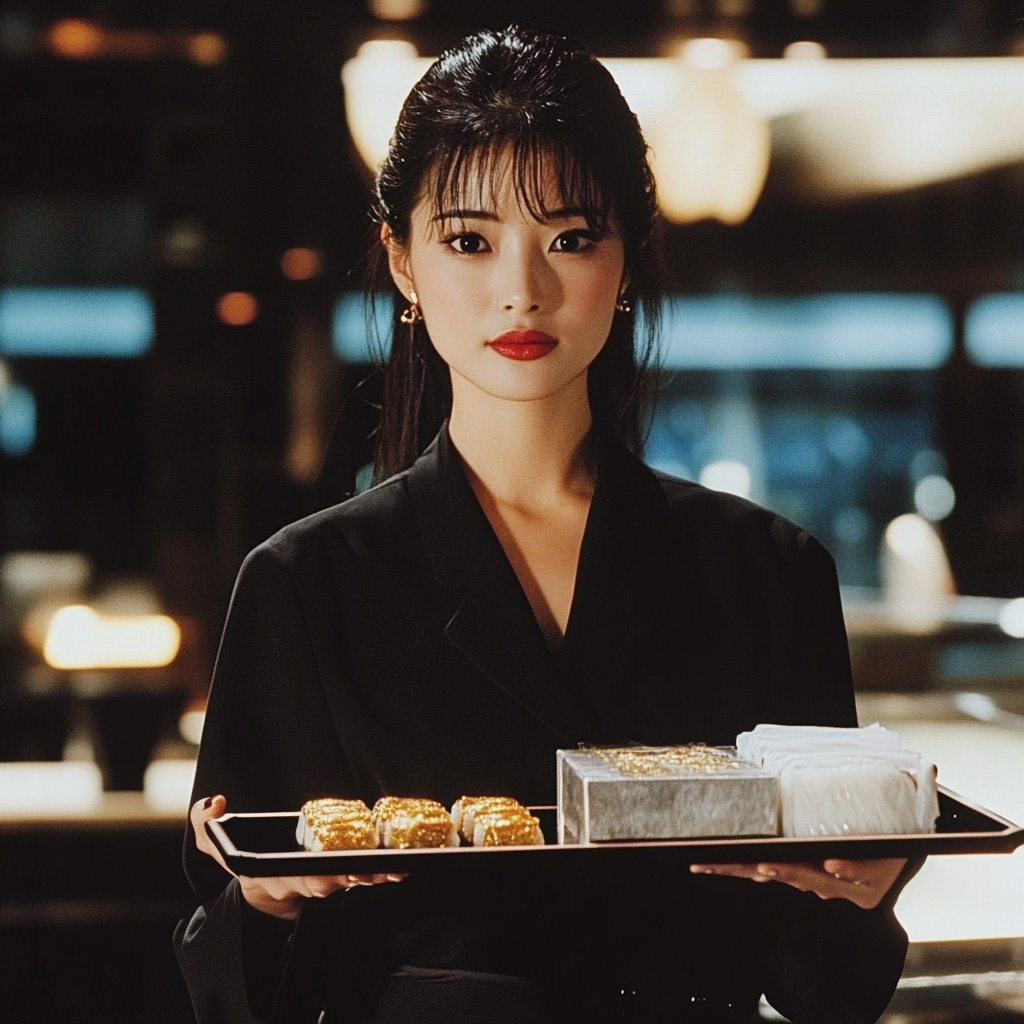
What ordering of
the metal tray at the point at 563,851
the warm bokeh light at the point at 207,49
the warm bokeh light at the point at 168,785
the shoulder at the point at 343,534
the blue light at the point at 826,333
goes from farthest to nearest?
the blue light at the point at 826,333
the warm bokeh light at the point at 207,49
the warm bokeh light at the point at 168,785
the shoulder at the point at 343,534
the metal tray at the point at 563,851

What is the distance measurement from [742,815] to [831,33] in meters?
4.05

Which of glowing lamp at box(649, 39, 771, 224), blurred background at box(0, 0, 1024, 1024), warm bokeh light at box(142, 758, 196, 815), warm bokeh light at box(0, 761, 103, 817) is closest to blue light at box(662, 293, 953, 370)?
blurred background at box(0, 0, 1024, 1024)

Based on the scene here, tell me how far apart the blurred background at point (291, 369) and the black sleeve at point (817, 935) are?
1.46 metres

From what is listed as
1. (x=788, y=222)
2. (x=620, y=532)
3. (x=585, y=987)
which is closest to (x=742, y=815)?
(x=585, y=987)

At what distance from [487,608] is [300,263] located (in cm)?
385

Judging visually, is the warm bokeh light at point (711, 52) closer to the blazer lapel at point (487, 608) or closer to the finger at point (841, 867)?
the blazer lapel at point (487, 608)

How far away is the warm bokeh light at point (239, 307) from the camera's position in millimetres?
5117

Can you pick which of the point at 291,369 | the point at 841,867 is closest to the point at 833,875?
the point at 841,867

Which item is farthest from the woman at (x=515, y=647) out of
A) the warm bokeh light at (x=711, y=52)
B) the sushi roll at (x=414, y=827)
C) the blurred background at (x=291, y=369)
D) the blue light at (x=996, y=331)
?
the blue light at (x=996, y=331)

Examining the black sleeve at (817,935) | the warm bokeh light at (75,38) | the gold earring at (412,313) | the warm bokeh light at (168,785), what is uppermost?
the warm bokeh light at (75,38)

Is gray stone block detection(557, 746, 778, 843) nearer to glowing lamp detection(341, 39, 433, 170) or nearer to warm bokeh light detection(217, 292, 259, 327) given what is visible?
glowing lamp detection(341, 39, 433, 170)

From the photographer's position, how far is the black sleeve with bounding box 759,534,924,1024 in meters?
1.46

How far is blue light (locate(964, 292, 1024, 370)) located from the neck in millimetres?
5887

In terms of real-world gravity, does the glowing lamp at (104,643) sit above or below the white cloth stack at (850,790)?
below
